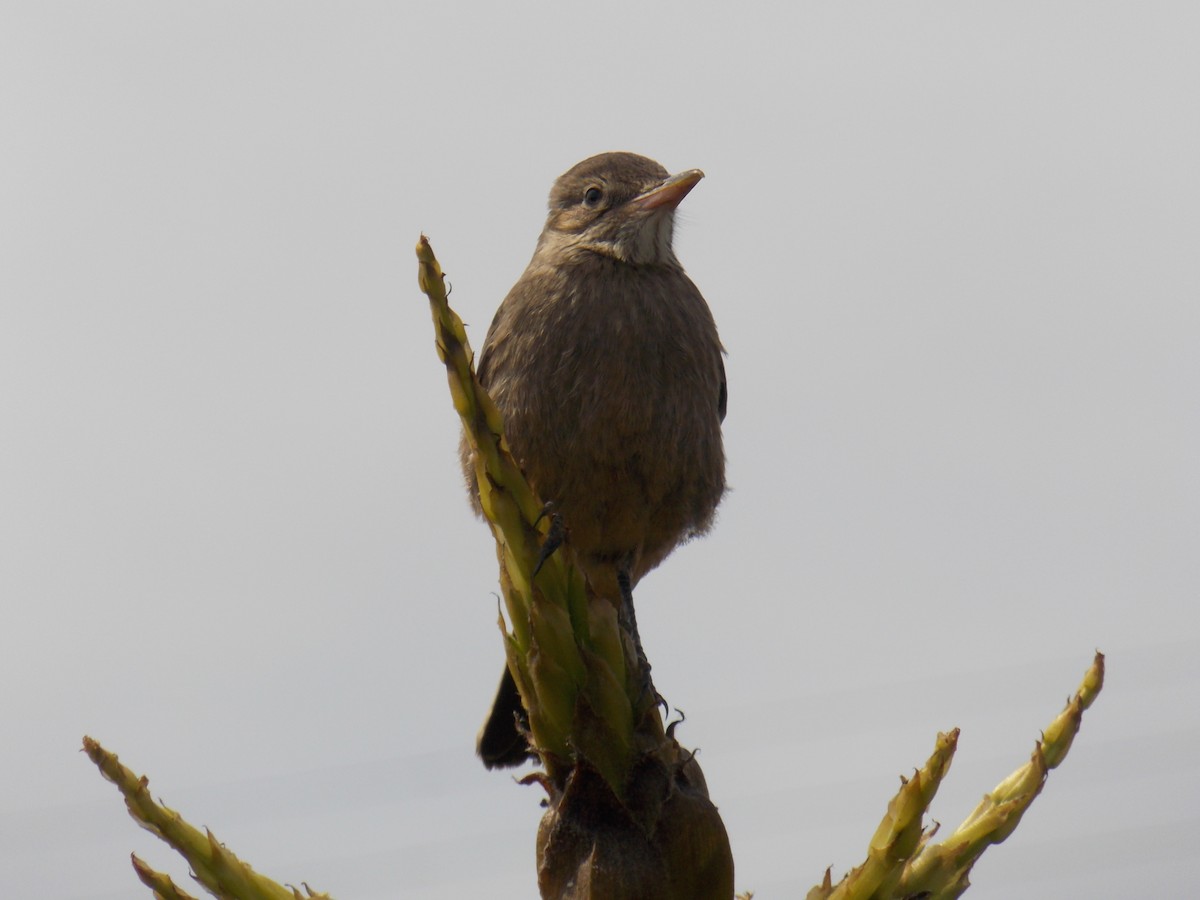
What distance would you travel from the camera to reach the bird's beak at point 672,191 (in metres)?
5.51

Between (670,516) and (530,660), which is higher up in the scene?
(670,516)

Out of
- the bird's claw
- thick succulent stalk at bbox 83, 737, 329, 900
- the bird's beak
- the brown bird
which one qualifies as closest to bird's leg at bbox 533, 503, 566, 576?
the bird's claw

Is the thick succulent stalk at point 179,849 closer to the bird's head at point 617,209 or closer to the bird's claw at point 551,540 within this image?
the bird's claw at point 551,540

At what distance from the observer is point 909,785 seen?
2.14 metres

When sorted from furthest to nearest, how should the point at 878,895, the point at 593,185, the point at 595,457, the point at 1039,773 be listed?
the point at 593,185
the point at 595,457
the point at 1039,773
the point at 878,895

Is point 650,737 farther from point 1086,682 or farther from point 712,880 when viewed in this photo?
point 1086,682

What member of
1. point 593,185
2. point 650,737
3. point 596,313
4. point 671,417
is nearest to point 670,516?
point 671,417

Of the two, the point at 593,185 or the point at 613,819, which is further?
the point at 593,185

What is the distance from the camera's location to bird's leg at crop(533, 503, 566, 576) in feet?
7.56

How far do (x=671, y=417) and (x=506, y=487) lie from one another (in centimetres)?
277

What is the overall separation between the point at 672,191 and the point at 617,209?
35cm

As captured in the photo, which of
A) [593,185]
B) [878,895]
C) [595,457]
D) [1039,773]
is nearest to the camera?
[878,895]

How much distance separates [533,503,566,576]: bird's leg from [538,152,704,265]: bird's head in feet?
10.6

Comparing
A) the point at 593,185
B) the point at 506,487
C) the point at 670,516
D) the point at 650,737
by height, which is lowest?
the point at 650,737
